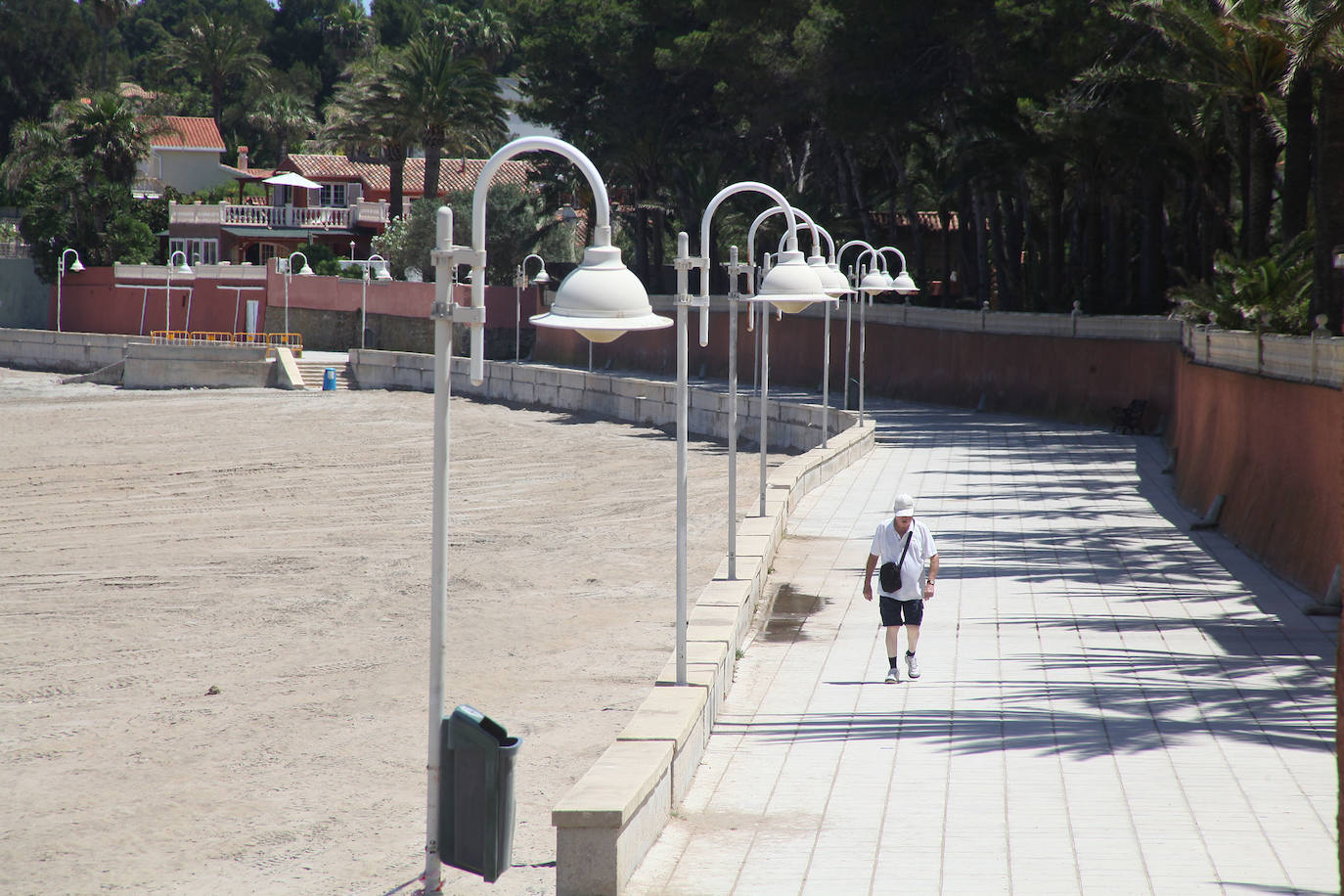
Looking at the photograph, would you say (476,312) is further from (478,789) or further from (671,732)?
(671,732)

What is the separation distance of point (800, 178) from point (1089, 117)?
21126 millimetres

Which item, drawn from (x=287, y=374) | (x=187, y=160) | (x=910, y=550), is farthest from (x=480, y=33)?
(x=910, y=550)

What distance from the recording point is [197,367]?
5253 centimetres

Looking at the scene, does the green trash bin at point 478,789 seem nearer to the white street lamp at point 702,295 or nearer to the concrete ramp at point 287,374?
the white street lamp at point 702,295

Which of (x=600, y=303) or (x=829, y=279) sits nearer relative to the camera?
(x=600, y=303)

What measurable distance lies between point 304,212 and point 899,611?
207 feet

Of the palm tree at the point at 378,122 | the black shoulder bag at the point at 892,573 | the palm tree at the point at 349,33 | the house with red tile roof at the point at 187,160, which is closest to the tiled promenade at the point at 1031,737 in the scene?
the black shoulder bag at the point at 892,573

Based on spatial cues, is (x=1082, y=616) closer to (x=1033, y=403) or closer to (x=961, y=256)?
(x=1033, y=403)

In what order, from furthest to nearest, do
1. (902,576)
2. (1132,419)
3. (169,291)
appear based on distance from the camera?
(169,291), (1132,419), (902,576)

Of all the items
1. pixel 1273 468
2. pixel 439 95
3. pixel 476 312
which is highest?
pixel 439 95

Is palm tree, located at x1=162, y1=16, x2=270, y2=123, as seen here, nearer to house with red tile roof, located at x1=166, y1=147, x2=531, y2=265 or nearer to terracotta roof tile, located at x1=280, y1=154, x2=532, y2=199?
house with red tile roof, located at x1=166, y1=147, x2=531, y2=265

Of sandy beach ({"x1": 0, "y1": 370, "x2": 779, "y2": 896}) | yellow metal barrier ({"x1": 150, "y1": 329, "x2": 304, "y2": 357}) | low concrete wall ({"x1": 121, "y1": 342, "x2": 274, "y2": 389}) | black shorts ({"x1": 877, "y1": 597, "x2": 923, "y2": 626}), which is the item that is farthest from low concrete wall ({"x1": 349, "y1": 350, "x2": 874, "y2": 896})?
yellow metal barrier ({"x1": 150, "y1": 329, "x2": 304, "y2": 357})

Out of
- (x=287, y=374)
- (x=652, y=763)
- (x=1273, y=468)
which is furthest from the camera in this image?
(x=287, y=374)

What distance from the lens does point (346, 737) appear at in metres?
11.2
